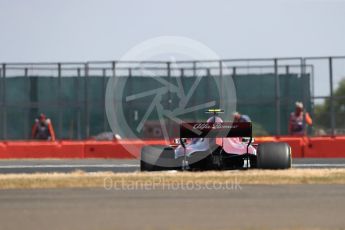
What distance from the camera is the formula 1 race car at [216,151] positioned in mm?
14367

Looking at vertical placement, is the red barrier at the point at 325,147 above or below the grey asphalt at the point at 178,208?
above

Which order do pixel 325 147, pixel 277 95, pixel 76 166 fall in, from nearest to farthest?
pixel 76 166, pixel 325 147, pixel 277 95

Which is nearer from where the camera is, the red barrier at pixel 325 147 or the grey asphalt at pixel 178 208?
the grey asphalt at pixel 178 208

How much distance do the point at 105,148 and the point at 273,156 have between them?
9659 mm

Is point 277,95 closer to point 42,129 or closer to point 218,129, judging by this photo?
point 42,129

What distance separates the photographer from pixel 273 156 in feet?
47.7

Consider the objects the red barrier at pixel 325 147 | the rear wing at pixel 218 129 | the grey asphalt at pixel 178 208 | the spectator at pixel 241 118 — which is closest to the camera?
the grey asphalt at pixel 178 208

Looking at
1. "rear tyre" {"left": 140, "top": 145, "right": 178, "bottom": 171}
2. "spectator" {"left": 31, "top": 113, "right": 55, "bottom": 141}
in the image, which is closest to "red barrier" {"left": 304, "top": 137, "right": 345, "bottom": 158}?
"rear tyre" {"left": 140, "top": 145, "right": 178, "bottom": 171}

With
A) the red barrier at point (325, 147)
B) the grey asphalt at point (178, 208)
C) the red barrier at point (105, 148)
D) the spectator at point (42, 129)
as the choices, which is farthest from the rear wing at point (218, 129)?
the spectator at point (42, 129)

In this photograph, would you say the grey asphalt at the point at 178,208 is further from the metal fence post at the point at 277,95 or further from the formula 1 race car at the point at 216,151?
the metal fence post at the point at 277,95

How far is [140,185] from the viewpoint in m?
12.7

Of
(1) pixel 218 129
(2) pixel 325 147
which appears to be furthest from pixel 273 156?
(2) pixel 325 147

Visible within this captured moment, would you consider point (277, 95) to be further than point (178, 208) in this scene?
Yes

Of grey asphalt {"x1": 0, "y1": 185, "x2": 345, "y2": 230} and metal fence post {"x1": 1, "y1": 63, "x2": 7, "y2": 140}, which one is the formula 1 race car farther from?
metal fence post {"x1": 1, "y1": 63, "x2": 7, "y2": 140}
